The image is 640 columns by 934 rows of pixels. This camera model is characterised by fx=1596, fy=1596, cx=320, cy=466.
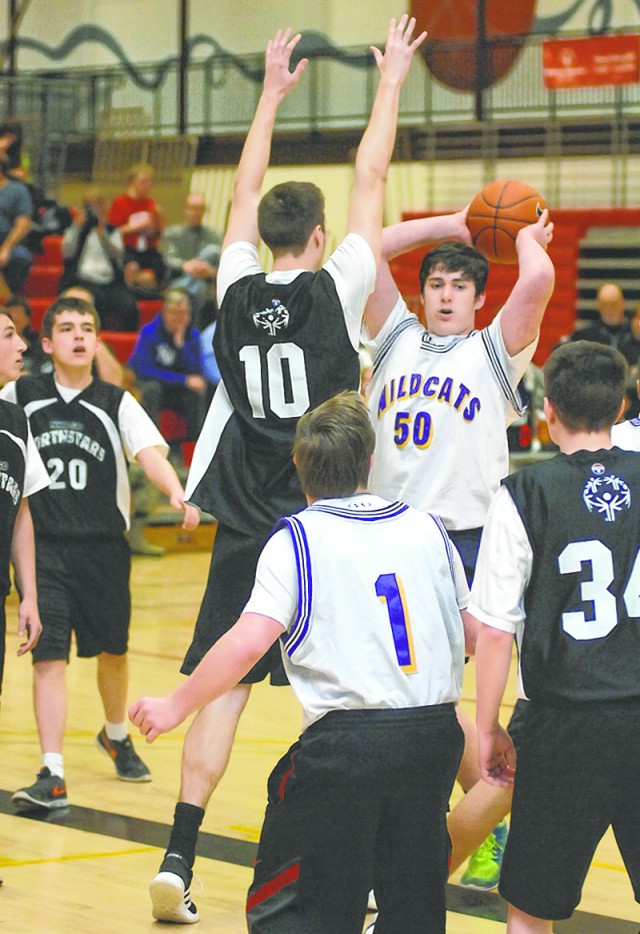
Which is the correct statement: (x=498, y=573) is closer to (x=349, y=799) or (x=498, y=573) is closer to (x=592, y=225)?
(x=349, y=799)

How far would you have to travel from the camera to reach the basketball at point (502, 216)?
4602 mm

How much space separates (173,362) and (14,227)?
2.73m

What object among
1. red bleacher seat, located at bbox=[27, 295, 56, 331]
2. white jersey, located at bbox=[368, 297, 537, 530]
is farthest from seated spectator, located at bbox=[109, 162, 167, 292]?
white jersey, located at bbox=[368, 297, 537, 530]

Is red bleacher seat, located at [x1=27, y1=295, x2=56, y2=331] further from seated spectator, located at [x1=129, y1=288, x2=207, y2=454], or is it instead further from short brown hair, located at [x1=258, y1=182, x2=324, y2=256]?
short brown hair, located at [x1=258, y1=182, x2=324, y2=256]

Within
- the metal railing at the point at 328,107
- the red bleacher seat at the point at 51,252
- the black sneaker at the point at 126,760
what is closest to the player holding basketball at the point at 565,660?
the black sneaker at the point at 126,760

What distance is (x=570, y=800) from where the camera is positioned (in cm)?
315

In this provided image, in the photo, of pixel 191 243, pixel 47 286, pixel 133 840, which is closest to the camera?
pixel 133 840

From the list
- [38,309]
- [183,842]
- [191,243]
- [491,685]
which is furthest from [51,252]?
[491,685]

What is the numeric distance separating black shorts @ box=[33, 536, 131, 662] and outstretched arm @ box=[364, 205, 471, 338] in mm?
1451

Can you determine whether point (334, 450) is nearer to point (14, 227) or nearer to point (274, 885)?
point (274, 885)

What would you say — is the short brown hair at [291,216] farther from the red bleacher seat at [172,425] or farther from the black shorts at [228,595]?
the red bleacher seat at [172,425]

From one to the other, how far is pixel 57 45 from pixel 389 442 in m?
16.1

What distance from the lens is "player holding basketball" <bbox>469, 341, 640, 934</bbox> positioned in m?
3.14

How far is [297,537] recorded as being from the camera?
3.07 meters
